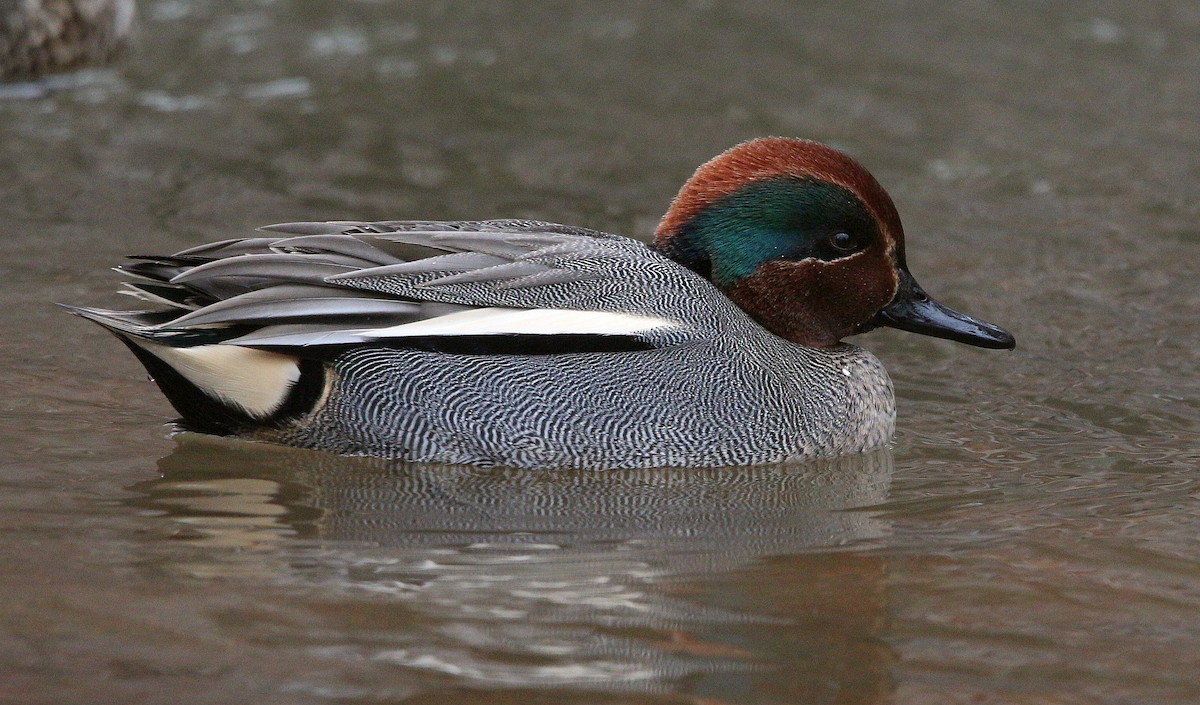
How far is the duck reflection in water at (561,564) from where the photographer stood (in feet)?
12.7

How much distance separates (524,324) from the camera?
17.0 ft

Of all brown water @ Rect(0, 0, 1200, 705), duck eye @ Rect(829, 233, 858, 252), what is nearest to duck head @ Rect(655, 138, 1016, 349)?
duck eye @ Rect(829, 233, 858, 252)

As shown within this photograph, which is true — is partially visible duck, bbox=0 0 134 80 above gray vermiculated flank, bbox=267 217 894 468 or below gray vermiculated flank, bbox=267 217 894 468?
above

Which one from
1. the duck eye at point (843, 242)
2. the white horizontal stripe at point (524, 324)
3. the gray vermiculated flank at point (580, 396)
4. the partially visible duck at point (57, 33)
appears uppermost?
the partially visible duck at point (57, 33)

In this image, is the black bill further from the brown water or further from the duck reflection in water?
the duck reflection in water

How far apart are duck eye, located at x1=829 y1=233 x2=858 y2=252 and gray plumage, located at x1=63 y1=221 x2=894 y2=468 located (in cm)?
53

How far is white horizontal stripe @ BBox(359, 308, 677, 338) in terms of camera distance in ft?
16.9

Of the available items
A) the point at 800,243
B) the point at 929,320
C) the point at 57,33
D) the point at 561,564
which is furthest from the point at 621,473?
the point at 57,33

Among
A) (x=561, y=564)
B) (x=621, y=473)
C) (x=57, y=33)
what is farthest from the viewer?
(x=57, y=33)

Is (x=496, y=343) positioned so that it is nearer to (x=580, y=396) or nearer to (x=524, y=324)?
(x=524, y=324)

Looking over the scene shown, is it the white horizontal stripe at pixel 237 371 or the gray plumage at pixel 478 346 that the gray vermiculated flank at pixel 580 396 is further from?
the white horizontal stripe at pixel 237 371

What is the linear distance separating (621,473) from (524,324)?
0.58 metres

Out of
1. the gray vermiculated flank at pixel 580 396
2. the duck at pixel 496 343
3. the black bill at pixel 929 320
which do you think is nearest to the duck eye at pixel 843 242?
the duck at pixel 496 343

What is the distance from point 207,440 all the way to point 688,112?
17.3ft
